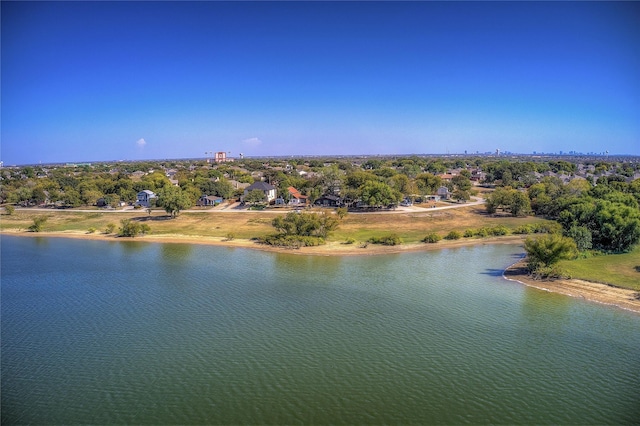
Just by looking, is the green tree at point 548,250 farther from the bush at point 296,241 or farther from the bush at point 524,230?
the bush at point 296,241

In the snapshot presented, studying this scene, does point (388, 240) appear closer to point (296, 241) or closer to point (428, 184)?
point (296, 241)

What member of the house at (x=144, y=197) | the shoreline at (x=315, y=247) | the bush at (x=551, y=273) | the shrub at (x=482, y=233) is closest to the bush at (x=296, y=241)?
the shoreline at (x=315, y=247)

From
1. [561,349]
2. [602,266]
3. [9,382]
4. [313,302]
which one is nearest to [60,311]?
[9,382]

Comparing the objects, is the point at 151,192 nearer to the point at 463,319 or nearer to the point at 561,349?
the point at 463,319

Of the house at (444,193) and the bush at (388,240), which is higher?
the house at (444,193)

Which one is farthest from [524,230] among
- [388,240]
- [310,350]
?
[310,350]
